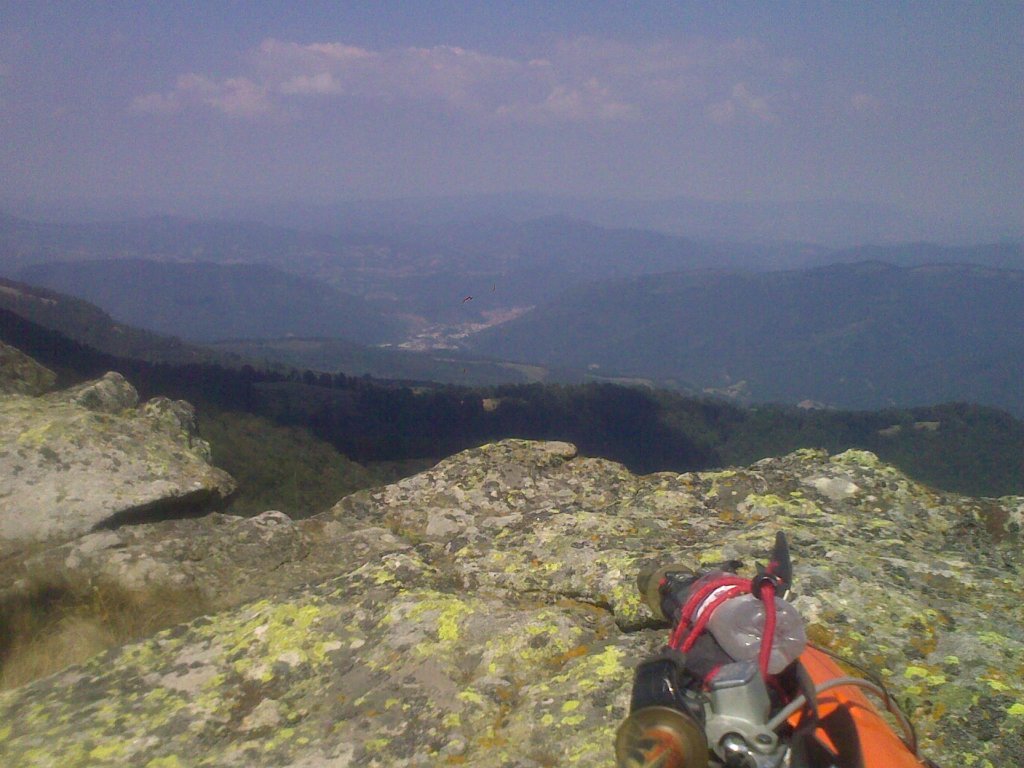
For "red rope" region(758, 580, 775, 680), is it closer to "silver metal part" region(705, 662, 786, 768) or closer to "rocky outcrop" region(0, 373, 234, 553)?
"silver metal part" region(705, 662, 786, 768)

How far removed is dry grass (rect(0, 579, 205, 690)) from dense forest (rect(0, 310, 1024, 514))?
66.6 meters

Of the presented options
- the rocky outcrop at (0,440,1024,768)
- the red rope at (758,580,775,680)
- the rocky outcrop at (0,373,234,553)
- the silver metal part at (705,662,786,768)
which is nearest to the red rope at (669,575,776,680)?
the red rope at (758,580,775,680)

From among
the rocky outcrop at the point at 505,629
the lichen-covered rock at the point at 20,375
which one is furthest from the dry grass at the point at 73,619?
the lichen-covered rock at the point at 20,375

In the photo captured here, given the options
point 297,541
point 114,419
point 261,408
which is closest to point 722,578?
point 297,541

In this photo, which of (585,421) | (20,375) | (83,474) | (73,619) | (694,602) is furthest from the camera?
(585,421)

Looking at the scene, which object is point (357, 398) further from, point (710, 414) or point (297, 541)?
point (297, 541)

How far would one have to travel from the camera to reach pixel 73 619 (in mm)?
6289

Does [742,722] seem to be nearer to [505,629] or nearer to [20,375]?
[505,629]

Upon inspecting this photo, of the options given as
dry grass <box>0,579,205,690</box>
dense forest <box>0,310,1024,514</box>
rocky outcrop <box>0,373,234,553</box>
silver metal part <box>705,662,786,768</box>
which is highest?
silver metal part <box>705,662,786,768</box>

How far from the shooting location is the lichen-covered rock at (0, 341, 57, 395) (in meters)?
11.8

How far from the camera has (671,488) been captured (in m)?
8.98

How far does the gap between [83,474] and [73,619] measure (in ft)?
9.24

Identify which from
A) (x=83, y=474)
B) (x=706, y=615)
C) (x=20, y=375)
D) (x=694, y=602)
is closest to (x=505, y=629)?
(x=694, y=602)

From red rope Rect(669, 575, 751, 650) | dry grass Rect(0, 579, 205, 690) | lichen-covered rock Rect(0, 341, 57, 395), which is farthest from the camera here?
lichen-covered rock Rect(0, 341, 57, 395)
